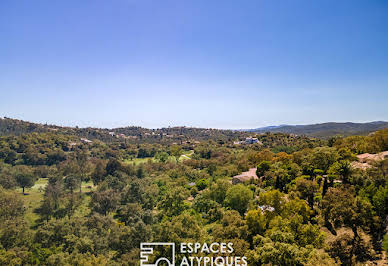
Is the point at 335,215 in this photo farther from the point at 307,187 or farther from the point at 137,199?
the point at 137,199

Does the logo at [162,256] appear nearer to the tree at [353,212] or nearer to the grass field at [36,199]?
the tree at [353,212]

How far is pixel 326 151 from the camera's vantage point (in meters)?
41.5

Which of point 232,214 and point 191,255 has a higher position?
point 232,214

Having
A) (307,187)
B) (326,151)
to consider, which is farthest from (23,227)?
(326,151)

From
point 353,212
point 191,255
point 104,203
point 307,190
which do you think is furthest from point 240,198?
point 104,203

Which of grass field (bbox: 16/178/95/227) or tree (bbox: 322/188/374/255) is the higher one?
tree (bbox: 322/188/374/255)

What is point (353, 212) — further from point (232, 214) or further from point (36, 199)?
point (36, 199)

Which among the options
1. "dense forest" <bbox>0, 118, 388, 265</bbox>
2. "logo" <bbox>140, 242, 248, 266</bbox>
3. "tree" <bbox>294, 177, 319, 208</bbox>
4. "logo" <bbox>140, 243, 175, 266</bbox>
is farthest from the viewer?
"tree" <bbox>294, 177, 319, 208</bbox>

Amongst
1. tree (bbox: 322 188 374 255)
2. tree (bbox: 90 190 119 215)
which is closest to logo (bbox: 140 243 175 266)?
tree (bbox: 322 188 374 255)

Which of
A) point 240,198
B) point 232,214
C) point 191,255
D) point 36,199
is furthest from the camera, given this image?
point 36,199

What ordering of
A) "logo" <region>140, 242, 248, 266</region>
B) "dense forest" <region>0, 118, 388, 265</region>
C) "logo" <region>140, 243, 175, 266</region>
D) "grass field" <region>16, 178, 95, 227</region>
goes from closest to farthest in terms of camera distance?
"dense forest" <region>0, 118, 388, 265</region>, "logo" <region>140, 242, 248, 266</region>, "logo" <region>140, 243, 175, 266</region>, "grass field" <region>16, 178, 95, 227</region>

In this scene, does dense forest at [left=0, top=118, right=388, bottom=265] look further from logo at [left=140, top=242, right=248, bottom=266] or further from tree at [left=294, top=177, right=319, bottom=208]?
logo at [left=140, top=242, right=248, bottom=266]

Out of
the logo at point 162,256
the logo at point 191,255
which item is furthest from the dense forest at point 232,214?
the logo at point 162,256

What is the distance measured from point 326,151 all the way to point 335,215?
21.1m
